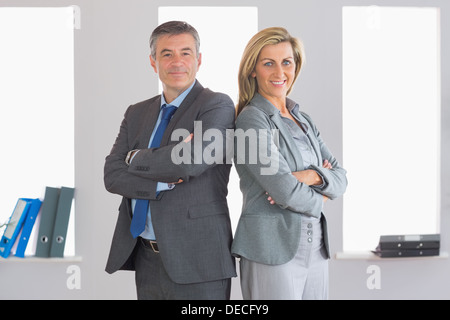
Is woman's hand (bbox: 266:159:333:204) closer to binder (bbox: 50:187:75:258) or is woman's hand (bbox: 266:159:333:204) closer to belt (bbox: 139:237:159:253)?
belt (bbox: 139:237:159:253)

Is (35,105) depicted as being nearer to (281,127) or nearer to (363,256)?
(281,127)

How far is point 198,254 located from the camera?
200 centimetres

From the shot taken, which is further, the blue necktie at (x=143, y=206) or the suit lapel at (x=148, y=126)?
the suit lapel at (x=148, y=126)

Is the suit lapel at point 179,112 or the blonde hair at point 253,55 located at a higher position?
the blonde hair at point 253,55

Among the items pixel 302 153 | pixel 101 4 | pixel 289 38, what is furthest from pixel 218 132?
pixel 101 4

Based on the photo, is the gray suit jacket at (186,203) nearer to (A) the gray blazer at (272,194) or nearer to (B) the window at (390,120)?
(A) the gray blazer at (272,194)

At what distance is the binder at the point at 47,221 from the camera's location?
3385 millimetres

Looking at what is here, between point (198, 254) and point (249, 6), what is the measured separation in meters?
1.98

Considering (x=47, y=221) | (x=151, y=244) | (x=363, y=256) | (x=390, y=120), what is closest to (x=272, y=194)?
(x=151, y=244)

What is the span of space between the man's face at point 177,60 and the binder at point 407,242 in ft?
6.29

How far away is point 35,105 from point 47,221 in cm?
83

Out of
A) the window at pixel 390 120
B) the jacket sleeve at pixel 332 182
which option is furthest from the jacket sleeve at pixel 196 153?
the window at pixel 390 120

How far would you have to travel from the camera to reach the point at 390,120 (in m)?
3.52

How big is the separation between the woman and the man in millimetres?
94
